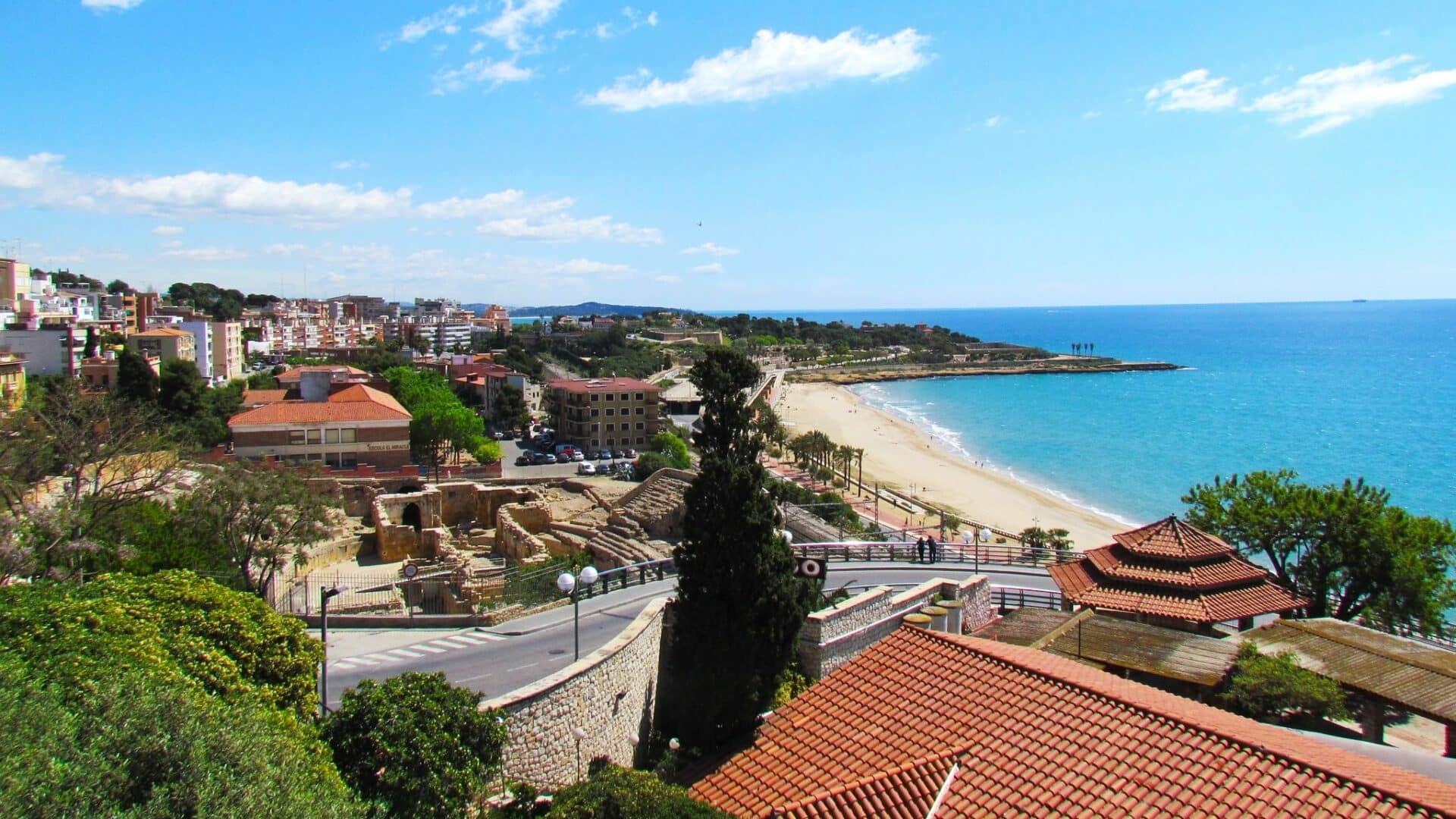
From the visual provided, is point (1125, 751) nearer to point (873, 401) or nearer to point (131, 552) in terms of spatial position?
point (131, 552)

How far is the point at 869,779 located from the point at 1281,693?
23.3ft

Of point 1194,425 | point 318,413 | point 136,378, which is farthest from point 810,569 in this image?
point 1194,425

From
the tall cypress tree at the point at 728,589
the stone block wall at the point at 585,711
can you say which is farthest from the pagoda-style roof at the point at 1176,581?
the stone block wall at the point at 585,711

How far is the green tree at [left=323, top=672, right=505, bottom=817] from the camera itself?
927 cm

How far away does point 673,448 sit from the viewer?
55969 mm

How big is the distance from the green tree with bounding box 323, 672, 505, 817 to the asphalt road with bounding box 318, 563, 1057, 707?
3.32m

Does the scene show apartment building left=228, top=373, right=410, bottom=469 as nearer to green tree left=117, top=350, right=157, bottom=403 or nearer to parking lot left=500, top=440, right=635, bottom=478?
parking lot left=500, top=440, right=635, bottom=478

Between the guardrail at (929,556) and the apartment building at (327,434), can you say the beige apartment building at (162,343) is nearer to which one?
the apartment building at (327,434)

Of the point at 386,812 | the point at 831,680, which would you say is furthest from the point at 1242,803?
the point at 386,812

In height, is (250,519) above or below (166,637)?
below

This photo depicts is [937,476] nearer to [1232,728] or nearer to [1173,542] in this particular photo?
[1173,542]

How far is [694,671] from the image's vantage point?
1463cm

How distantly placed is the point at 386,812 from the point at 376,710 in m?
1.07

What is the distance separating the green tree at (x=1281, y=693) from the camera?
41.4ft
